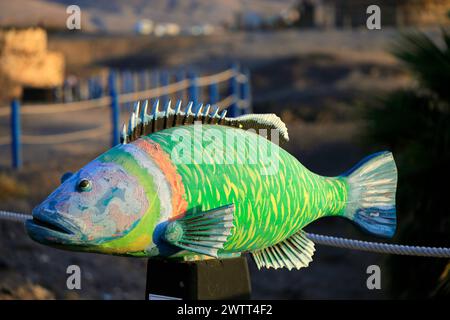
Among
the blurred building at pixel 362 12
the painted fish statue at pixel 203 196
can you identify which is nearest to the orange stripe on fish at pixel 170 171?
the painted fish statue at pixel 203 196

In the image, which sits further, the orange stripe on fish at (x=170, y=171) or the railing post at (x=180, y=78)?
the railing post at (x=180, y=78)

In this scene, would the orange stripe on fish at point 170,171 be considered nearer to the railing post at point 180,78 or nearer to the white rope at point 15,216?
the white rope at point 15,216

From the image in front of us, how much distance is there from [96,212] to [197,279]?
0.46 m

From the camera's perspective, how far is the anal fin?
9.16 feet

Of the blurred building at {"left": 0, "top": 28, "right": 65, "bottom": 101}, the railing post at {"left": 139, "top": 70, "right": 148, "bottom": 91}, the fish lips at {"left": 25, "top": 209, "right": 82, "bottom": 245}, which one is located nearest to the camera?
the fish lips at {"left": 25, "top": 209, "right": 82, "bottom": 245}

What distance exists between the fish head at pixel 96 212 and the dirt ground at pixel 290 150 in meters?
3.39

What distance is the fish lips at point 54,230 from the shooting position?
2434 mm

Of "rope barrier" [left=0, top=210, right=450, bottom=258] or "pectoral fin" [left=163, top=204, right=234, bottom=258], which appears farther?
"rope barrier" [left=0, top=210, right=450, bottom=258]

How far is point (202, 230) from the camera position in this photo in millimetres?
2502

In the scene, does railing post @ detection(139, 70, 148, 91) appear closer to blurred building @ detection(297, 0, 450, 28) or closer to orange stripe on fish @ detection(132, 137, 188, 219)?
blurred building @ detection(297, 0, 450, 28)

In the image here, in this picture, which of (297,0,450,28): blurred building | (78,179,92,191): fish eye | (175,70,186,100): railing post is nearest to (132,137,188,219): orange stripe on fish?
(78,179,92,191): fish eye

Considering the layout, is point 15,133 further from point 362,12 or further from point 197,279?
point 362,12

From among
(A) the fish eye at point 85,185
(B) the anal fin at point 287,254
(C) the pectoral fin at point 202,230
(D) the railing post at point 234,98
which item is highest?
(A) the fish eye at point 85,185
